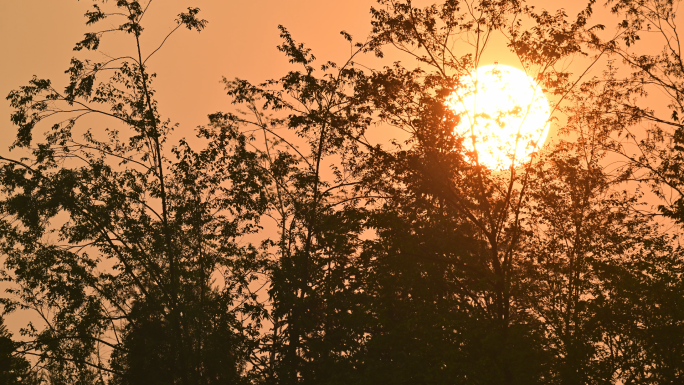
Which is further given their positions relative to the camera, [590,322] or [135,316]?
[135,316]

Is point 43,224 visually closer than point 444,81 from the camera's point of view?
No

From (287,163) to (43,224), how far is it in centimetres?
937

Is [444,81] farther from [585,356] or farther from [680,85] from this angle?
[585,356]

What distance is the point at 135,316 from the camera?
20422mm

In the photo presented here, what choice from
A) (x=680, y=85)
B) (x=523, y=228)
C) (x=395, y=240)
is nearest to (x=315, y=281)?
(x=395, y=240)

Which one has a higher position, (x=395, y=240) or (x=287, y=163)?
(x=287, y=163)

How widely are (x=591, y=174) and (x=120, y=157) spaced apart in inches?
734

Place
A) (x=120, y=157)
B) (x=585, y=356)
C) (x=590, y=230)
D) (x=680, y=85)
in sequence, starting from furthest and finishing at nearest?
(x=590, y=230) → (x=120, y=157) → (x=680, y=85) → (x=585, y=356)

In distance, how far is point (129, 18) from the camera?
19344 millimetres

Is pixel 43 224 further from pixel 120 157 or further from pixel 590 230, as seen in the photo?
pixel 590 230

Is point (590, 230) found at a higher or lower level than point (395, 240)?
higher

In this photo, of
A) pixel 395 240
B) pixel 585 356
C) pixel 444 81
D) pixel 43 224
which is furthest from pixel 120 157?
pixel 585 356

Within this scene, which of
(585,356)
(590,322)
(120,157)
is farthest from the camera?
(120,157)

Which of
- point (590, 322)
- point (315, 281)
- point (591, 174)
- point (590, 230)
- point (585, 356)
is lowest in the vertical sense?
point (585, 356)
